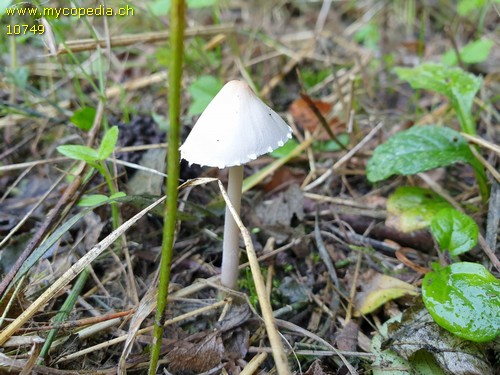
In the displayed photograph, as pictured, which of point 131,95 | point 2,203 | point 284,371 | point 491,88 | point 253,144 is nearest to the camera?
point 284,371

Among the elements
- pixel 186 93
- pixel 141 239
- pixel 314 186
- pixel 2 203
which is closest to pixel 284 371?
pixel 141 239

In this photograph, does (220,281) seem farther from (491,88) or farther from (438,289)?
(491,88)

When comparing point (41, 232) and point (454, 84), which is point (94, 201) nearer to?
point (41, 232)

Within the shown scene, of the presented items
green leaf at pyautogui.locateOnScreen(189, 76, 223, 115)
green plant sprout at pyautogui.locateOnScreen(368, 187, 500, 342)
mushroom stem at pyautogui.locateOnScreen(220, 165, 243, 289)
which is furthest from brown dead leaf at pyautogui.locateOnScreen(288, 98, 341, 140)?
mushroom stem at pyautogui.locateOnScreen(220, 165, 243, 289)

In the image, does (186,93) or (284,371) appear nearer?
(284,371)

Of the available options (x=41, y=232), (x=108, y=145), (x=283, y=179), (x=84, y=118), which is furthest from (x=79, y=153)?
(x=283, y=179)

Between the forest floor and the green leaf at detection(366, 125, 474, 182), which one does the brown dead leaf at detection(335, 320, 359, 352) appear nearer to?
the forest floor
